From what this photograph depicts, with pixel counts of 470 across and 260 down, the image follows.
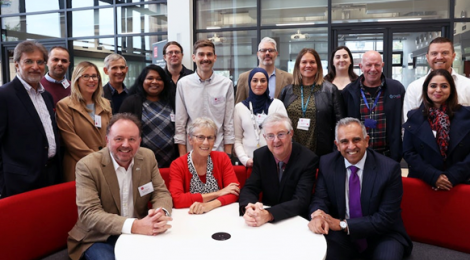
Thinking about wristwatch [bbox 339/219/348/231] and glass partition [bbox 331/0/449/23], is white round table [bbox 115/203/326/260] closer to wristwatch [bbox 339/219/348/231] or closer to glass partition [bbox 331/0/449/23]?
wristwatch [bbox 339/219/348/231]

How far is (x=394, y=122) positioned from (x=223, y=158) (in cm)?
163

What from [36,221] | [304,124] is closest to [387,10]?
[304,124]

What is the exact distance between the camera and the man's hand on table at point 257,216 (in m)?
2.03

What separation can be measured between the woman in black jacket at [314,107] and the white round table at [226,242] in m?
1.17

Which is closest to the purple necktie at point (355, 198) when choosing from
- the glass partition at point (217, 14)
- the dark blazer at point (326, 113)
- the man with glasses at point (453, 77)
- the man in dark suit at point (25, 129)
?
the dark blazer at point (326, 113)

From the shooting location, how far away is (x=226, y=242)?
1.80 metres

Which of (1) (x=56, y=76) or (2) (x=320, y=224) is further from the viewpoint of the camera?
(1) (x=56, y=76)

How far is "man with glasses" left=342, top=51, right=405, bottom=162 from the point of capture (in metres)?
3.06

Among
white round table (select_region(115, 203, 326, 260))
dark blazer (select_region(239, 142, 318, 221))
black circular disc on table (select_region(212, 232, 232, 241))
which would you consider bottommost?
white round table (select_region(115, 203, 326, 260))

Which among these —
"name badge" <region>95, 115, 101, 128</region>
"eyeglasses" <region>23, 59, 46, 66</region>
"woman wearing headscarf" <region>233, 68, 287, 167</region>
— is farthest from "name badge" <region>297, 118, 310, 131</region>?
"eyeglasses" <region>23, 59, 46, 66</region>

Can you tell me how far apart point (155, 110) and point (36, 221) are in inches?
54.4

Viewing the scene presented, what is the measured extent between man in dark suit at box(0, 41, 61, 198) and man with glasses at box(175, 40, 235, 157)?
44.9 inches

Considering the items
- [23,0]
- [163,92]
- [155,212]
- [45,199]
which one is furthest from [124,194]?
[23,0]

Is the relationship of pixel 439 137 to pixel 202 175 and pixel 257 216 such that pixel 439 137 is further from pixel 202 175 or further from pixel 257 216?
pixel 202 175
